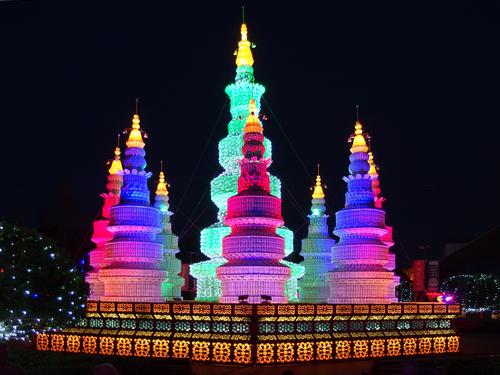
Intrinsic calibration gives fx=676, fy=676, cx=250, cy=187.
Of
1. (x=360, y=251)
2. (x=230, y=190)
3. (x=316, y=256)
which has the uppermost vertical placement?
(x=230, y=190)

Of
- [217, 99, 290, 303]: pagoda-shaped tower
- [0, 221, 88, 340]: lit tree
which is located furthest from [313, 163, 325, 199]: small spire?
[0, 221, 88, 340]: lit tree

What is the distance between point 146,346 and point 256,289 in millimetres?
4475

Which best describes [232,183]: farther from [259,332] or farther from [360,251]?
[259,332]

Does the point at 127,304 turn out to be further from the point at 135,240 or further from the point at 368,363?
the point at 368,363

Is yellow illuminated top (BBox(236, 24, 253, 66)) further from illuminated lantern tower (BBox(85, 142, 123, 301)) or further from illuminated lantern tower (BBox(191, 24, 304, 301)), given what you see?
illuminated lantern tower (BBox(85, 142, 123, 301))

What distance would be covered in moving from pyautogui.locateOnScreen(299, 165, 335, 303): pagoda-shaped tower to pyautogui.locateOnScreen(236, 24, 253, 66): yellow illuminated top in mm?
8362

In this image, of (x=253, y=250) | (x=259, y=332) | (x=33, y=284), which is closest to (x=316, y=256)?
(x=253, y=250)

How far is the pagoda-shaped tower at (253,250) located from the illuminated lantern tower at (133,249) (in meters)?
3.84

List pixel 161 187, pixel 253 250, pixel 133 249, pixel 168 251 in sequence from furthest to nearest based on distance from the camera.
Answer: pixel 161 187 → pixel 168 251 → pixel 133 249 → pixel 253 250

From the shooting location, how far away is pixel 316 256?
36969 millimetres

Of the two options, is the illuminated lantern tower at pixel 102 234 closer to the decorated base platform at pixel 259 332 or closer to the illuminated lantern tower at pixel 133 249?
the illuminated lantern tower at pixel 133 249

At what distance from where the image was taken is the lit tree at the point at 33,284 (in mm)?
16156

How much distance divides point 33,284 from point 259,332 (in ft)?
24.0

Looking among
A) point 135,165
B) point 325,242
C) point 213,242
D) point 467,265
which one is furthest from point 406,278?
point 135,165
